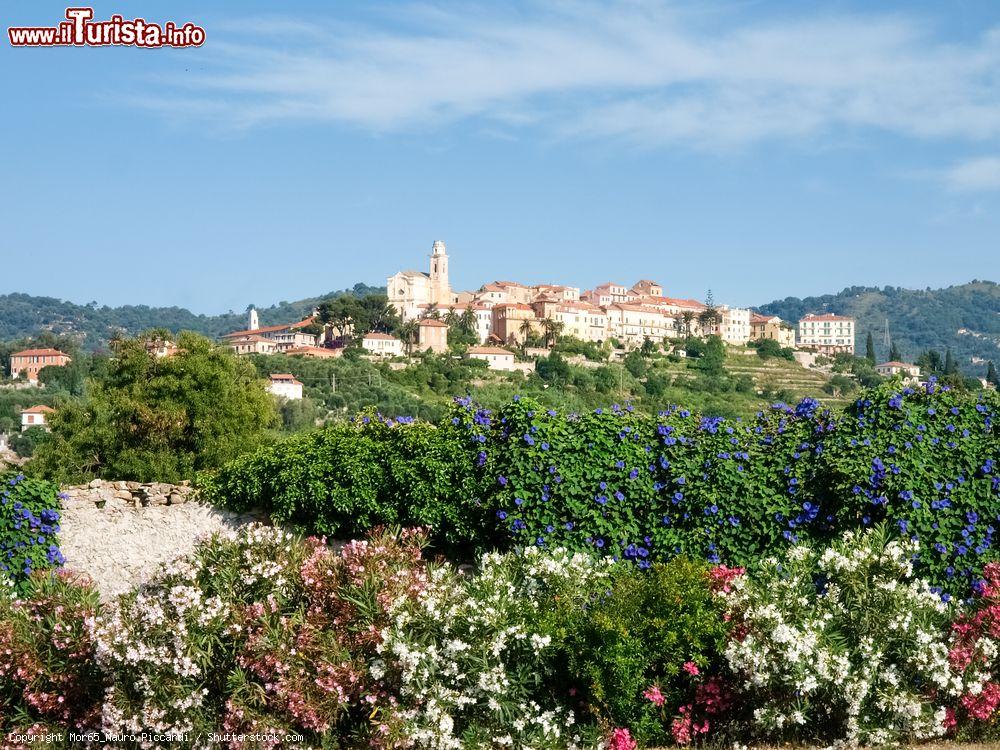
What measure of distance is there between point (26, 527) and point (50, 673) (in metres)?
2.06

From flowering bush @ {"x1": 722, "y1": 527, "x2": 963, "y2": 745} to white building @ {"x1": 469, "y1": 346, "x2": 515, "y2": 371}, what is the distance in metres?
73.0

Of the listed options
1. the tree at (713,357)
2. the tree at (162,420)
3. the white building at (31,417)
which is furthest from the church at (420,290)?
the tree at (162,420)

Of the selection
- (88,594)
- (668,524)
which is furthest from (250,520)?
(668,524)

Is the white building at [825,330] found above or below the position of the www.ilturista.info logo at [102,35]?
below

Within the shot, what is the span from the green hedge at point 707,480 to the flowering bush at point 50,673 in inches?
74.5

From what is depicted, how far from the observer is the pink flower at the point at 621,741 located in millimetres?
5469

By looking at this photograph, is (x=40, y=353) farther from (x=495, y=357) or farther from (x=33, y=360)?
(x=495, y=357)

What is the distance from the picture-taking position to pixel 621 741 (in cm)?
547

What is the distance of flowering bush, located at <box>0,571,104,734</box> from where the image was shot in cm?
585

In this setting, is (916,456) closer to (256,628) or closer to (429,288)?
(256,628)

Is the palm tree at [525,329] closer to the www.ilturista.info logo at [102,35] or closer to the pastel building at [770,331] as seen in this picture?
the pastel building at [770,331]

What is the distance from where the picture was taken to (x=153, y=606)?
5.66m

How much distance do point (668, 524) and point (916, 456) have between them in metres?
1.68

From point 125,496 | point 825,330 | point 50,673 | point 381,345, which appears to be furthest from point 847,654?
point 825,330
